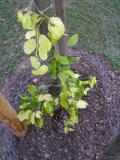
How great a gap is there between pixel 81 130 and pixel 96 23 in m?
0.85

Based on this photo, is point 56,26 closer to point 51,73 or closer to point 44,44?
point 44,44

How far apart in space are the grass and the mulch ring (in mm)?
192

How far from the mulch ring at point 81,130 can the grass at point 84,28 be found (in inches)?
7.6

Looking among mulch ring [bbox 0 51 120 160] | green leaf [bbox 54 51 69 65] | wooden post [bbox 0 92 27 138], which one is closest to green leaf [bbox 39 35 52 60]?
green leaf [bbox 54 51 69 65]

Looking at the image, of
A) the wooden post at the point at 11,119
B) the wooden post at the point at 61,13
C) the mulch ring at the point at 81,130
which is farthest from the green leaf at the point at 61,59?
the mulch ring at the point at 81,130

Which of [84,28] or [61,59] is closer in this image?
[61,59]

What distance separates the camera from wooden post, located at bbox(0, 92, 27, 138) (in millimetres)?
1403

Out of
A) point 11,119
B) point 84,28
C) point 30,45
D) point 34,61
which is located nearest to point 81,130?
point 11,119

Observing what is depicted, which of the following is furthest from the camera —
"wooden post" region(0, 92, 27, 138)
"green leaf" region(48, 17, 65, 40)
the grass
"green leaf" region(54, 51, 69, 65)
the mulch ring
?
the grass

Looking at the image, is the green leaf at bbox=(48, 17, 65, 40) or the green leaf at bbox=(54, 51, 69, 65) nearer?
the green leaf at bbox=(48, 17, 65, 40)

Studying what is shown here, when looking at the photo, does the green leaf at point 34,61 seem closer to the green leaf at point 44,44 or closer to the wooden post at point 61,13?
the green leaf at point 44,44

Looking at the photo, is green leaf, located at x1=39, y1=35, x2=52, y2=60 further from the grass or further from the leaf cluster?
the grass

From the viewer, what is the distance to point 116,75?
80.7 inches

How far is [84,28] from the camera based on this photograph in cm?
224
